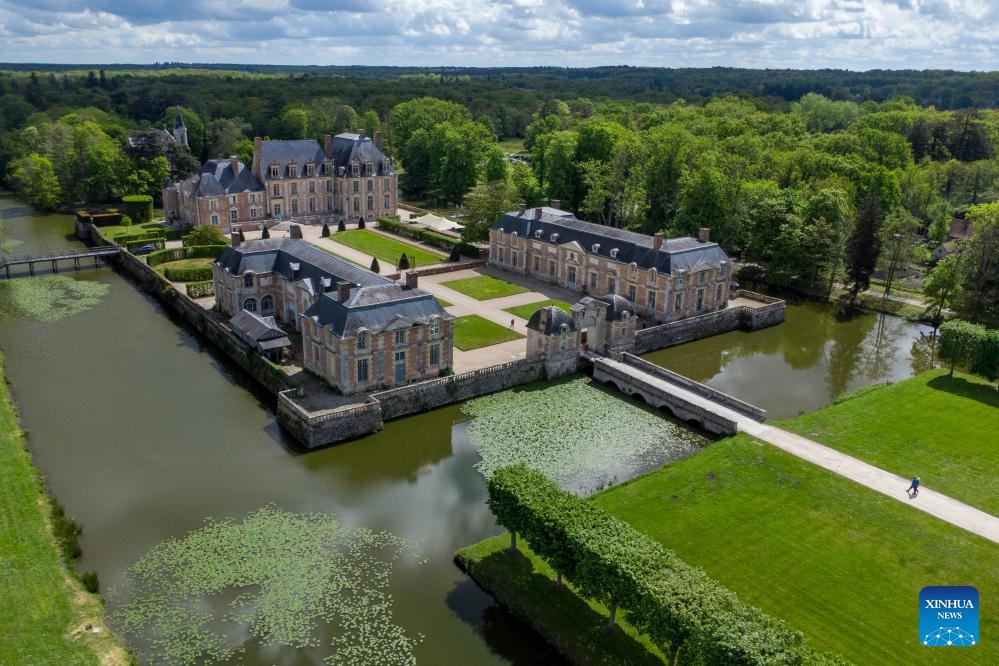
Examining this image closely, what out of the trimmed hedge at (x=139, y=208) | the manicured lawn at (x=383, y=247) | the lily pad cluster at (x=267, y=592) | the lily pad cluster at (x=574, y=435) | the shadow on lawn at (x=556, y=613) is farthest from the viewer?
the trimmed hedge at (x=139, y=208)

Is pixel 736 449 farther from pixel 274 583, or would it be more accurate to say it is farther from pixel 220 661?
pixel 220 661

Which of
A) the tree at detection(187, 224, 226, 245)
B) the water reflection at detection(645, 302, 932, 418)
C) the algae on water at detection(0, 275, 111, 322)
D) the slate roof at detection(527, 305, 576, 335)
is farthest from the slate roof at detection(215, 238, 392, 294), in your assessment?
the water reflection at detection(645, 302, 932, 418)

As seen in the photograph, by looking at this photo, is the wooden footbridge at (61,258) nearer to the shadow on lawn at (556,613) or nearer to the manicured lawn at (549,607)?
the manicured lawn at (549,607)

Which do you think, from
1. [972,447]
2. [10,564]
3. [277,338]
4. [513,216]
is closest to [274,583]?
[10,564]

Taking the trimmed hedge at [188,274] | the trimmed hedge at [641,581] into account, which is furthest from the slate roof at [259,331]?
the trimmed hedge at [641,581]

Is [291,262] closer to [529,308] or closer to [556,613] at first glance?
[529,308]

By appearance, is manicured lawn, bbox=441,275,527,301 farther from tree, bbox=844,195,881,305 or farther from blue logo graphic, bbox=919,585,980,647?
blue logo graphic, bbox=919,585,980,647
